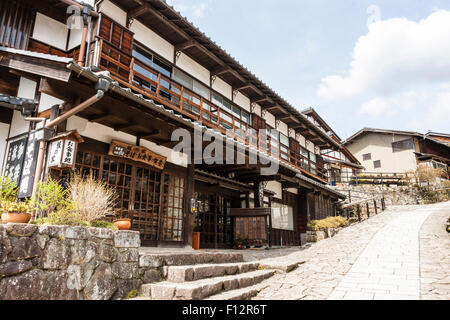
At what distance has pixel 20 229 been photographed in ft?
13.9

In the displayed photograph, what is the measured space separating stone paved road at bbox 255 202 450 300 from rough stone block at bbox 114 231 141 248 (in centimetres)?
256

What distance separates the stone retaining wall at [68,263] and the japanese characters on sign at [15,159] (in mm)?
3816

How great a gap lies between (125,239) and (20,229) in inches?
69.0

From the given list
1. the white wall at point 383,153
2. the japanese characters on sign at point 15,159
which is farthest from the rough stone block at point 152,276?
the white wall at point 383,153

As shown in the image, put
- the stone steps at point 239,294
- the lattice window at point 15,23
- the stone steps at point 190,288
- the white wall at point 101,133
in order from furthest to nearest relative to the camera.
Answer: the lattice window at point 15,23 < the white wall at point 101,133 < the stone steps at point 239,294 < the stone steps at point 190,288

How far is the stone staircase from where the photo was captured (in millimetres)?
5156

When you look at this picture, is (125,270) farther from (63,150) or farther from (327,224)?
(327,224)

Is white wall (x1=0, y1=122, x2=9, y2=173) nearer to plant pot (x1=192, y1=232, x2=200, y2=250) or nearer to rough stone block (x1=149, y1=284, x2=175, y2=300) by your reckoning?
rough stone block (x1=149, y1=284, x2=175, y2=300)

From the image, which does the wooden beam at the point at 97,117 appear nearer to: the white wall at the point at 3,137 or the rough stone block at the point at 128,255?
the white wall at the point at 3,137

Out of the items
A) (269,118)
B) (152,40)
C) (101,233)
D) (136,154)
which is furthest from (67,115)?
(269,118)

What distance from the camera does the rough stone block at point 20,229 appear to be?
4.11m

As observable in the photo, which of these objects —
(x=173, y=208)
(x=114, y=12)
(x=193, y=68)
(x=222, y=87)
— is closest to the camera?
(x=114, y=12)

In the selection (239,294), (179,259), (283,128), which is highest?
(283,128)
